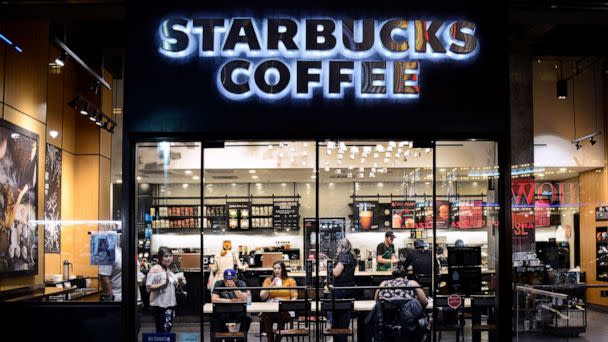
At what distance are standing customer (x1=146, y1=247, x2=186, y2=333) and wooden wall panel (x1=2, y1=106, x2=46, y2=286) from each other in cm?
242

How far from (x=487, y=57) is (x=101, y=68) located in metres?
8.20

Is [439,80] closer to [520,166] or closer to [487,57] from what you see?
[487,57]

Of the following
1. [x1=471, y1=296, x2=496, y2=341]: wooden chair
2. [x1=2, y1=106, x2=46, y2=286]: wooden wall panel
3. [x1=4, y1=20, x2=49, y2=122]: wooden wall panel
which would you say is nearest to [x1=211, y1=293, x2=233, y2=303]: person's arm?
[x1=2, y1=106, x2=46, y2=286]: wooden wall panel

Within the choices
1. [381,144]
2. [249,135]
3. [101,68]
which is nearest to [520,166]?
[381,144]

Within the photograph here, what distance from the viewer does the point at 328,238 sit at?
10406 mm

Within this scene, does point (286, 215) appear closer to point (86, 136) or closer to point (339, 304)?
point (86, 136)

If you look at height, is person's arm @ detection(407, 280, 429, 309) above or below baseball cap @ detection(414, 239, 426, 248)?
below

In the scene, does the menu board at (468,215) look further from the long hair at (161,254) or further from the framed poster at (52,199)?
the framed poster at (52,199)

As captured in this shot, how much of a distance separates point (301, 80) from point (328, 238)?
10.7ft

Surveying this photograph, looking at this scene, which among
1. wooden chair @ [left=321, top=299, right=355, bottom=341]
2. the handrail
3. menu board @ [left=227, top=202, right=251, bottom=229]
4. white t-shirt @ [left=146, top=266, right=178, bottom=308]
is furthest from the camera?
menu board @ [left=227, top=202, right=251, bottom=229]

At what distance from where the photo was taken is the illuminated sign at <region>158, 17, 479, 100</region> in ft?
25.9

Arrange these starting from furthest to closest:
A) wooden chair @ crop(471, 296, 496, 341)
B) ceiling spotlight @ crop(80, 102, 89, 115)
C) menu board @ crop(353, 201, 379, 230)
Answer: menu board @ crop(353, 201, 379, 230), ceiling spotlight @ crop(80, 102, 89, 115), wooden chair @ crop(471, 296, 496, 341)

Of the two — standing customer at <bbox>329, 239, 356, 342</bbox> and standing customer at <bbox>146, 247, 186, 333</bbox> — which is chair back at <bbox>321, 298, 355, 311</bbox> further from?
standing customer at <bbox>146, 247, 186, 333</bbox>

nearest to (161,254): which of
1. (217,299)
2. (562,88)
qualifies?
(217,299)
